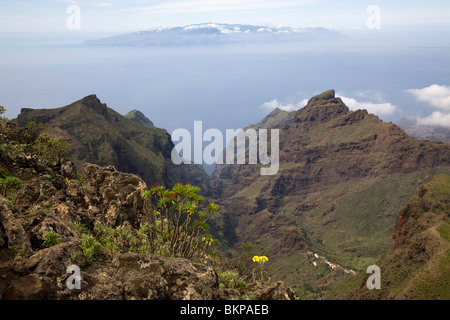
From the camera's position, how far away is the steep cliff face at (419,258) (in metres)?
51.9

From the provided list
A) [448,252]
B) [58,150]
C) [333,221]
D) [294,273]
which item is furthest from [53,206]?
[333,221]

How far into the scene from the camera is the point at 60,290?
998 cm

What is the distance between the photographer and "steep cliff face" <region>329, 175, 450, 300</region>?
5194cm

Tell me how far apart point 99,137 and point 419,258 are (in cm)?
11421

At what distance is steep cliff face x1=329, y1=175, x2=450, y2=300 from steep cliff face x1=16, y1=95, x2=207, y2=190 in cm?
9110

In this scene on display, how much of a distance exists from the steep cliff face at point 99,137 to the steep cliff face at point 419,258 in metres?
91.1

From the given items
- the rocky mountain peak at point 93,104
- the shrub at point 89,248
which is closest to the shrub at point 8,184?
the shrub at point 89,248

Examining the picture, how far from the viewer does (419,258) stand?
6425 cm

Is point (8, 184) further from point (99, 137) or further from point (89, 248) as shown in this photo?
point (99, 137)
